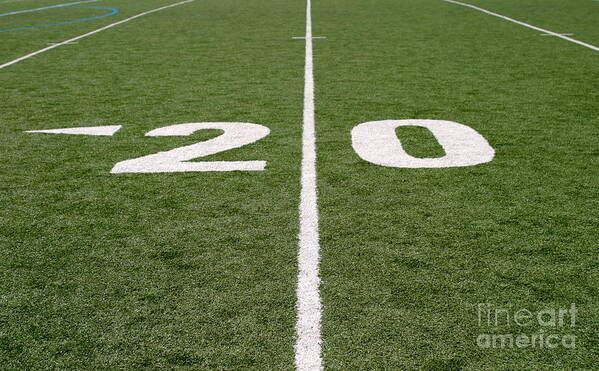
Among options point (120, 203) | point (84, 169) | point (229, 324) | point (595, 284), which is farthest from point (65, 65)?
point (595, 284)

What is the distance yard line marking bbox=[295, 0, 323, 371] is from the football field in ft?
0.04

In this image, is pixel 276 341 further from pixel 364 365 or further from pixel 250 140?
pixel 250 140

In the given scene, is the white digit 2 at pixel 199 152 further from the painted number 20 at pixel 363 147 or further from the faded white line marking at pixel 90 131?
the faded white line marking at pixel 90 131

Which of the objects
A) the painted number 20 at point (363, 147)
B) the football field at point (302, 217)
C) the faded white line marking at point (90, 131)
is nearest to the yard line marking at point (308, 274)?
the football field at point (302, 217)

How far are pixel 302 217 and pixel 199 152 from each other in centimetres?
154

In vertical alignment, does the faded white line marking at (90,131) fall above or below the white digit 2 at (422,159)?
below

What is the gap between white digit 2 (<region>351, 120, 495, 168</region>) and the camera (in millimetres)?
4859

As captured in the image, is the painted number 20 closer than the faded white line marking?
Yes

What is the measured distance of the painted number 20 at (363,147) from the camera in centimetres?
484

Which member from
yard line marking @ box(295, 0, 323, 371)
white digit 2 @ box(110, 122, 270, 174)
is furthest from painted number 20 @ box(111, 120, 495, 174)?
yard line marking @ box(295, 0, 323, 371)

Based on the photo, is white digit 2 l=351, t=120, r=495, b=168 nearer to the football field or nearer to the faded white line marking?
the football field

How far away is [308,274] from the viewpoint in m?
3.27

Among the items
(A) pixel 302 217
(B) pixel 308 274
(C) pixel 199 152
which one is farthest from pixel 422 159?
(B) pixel 308 274

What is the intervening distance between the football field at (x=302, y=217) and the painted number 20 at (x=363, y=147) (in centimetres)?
3
